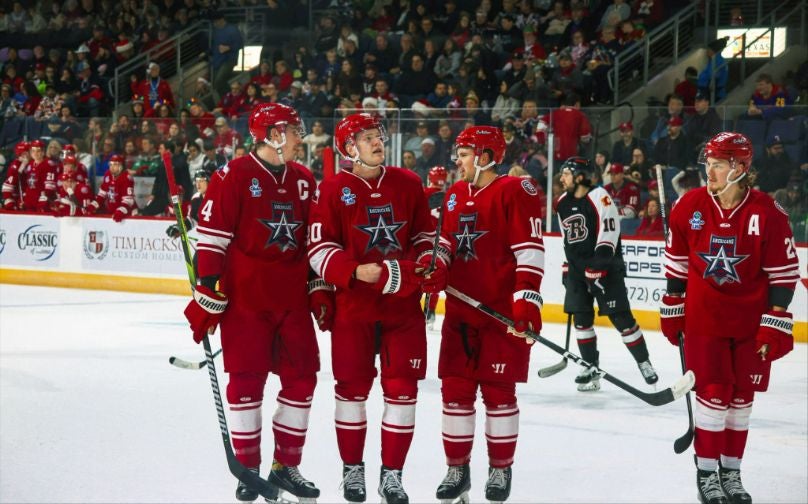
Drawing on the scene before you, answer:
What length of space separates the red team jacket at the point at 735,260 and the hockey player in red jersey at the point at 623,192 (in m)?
5.41

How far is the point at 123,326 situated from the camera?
9.59 meters

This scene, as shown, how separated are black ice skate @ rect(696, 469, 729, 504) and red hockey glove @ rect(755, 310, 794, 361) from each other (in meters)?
0.50

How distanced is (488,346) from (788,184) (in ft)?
18.2

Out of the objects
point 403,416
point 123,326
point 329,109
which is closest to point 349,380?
point 403,416

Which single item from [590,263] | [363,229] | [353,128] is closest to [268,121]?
[353,128]

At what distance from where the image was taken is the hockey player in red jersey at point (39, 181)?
42.5ft

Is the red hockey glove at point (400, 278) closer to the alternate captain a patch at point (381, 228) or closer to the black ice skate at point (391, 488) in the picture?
the alternate captain a patch at point (381, 228)

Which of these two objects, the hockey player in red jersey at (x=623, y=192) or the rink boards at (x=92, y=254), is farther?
the rink boards at (x=92, y=254)

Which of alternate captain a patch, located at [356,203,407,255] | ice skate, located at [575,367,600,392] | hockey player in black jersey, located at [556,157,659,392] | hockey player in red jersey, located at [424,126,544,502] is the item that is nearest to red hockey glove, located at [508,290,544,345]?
hockey player in red jersey, located at [424,126,544,502]

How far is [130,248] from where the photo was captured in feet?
40.0

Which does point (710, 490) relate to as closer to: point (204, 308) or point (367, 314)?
point (367, 314)

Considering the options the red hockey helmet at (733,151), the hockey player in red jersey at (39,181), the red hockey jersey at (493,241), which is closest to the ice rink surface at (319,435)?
the red hockey jersey at (493,241)

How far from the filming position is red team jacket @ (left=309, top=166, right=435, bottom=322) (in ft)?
13.4

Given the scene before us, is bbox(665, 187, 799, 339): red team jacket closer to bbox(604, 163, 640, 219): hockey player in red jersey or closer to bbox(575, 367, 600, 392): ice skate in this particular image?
bbox(575, 367, 600, 392): ice skate
